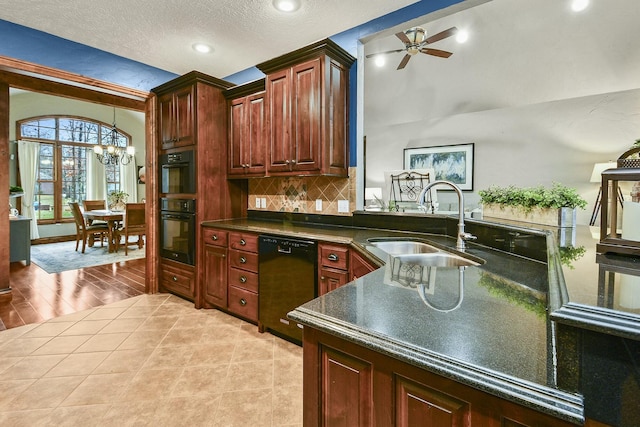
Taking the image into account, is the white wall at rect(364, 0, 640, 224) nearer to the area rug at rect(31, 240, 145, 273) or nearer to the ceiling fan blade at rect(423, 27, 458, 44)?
the ceiling fan blade at rect(423, 27, 458, 44)

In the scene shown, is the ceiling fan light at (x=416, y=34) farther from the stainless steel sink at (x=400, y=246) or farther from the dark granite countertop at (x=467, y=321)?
the dark granite countertop at (x=467, y=321)

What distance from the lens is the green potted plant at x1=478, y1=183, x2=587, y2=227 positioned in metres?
1.77

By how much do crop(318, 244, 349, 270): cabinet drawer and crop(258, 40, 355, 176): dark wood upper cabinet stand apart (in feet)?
2.35

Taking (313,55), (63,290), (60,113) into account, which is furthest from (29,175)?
(313,55)

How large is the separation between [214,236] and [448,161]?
4.56 metres

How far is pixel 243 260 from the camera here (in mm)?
2832

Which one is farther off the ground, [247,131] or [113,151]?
[113,151]

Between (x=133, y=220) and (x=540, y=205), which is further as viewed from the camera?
(x=133, y=220)

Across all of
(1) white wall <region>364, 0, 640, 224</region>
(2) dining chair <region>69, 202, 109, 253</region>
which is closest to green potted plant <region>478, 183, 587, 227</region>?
(1) white wall <region>364, 0, 640, 224</region>

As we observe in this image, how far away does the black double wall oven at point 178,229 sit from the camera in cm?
328

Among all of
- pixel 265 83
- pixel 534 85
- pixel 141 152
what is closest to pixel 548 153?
pixel 534 85

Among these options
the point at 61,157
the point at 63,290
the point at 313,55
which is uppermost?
the point at 313,55

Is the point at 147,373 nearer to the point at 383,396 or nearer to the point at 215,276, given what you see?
the point at 215,276

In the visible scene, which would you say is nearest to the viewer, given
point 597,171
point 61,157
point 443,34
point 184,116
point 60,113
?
point 184,116
